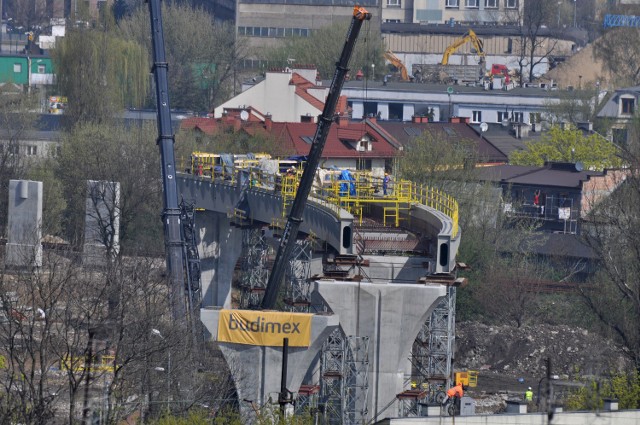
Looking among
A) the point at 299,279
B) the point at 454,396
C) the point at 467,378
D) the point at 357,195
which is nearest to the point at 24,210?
the point at 357,195

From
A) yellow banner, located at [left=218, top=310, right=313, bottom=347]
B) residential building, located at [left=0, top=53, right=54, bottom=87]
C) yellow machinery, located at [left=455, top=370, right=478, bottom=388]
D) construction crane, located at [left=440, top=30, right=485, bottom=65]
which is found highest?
construction crane, located at [left=440, top=30, right=485, bottom=65]

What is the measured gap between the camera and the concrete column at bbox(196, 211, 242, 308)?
5588 centimetres

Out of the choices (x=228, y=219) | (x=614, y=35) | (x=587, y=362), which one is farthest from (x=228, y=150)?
(x=614, y=35)

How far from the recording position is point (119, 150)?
222ft

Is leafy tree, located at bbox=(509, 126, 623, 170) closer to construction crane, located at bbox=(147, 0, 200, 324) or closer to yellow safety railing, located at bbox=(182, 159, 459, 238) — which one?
construction crane, located at bbox=(147, 0, 200, 324)

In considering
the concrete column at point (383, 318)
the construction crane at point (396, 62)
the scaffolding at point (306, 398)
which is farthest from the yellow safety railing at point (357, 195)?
the construction crane at point (396, 62)

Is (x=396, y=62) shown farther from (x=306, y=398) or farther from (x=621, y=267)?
(x=306, y=398)

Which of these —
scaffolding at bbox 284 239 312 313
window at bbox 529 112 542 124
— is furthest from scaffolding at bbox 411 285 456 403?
window at bbox 529 112 542 124

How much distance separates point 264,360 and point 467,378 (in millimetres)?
12473

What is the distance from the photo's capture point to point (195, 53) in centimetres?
11131

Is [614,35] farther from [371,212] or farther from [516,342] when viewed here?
[371,212]

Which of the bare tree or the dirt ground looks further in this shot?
the bare tree

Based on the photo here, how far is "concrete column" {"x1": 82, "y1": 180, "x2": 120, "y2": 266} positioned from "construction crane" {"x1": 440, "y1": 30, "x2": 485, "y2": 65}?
53452 mm

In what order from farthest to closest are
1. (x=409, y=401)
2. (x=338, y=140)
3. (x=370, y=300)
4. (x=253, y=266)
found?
(x=338, y=140), (x=253, y=266), (x=409, y=401), (x=370, y=300)
